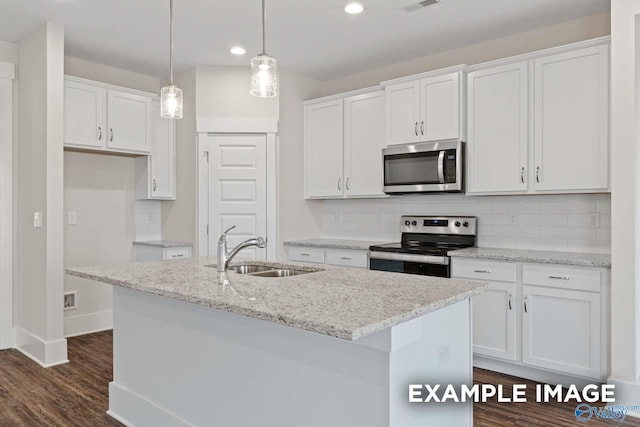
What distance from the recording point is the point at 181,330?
235 cm

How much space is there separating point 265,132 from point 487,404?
10.2 feet

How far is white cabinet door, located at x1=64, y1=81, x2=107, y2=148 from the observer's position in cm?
401

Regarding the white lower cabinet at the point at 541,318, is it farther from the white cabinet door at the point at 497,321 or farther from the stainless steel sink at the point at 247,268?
the stainless steel sink at the point at 247,268

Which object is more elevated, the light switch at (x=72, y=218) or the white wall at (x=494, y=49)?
the white wall at (x=494, y=49)

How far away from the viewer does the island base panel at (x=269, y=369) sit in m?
1.61

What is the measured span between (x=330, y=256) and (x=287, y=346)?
2.58 metres

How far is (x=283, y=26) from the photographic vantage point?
12.0 feet

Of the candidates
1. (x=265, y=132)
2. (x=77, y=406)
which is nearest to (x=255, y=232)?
(x=265, y=132)

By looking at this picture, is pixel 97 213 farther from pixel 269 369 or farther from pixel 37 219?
pixel 269 369

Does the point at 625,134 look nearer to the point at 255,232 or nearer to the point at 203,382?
the point at 203,382

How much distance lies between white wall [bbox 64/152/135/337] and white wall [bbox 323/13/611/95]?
8.40ft

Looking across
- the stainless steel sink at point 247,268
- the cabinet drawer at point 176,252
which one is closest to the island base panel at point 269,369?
the stainless steel sink at point 247,268

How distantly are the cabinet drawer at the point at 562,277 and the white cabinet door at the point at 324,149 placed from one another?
79.5 inches

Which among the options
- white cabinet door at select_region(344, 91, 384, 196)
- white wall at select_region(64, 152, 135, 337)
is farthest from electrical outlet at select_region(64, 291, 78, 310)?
white cabinet door at select_region(344, 91, 384, 196)
